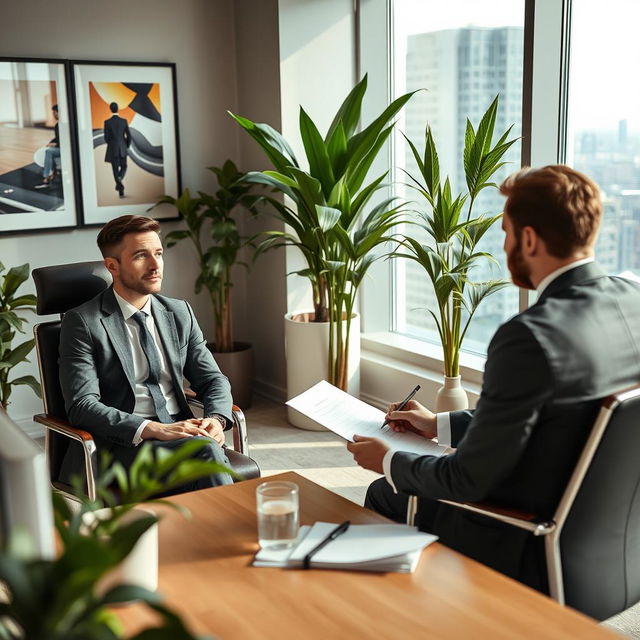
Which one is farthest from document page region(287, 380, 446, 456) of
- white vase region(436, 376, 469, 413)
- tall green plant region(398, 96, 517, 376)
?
white vase region(436, 376, 469, 413)

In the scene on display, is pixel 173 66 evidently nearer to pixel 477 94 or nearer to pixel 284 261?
pixel 284 261

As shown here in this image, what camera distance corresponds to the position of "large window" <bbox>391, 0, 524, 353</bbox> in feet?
13.5

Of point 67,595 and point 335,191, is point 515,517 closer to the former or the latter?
point 67,595

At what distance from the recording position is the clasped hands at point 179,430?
8.78 feet

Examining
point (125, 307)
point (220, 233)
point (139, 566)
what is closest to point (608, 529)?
point (139, 566)

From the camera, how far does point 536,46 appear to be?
365 centimetres

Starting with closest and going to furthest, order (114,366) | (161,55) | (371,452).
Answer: (371,452) < (114,366) < (161,55)

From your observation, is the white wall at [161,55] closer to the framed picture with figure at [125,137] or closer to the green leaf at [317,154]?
the framed picture with figure at [125,137]

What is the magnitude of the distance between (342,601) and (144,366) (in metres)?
1.63

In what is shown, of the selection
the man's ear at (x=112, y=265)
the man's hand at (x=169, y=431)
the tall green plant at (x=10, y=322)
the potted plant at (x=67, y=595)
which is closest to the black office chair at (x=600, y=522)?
the potted plant at (x=67, y=595)

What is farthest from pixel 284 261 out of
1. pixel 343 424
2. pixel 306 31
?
pixel 343 424

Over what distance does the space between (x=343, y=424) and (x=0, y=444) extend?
131 cm

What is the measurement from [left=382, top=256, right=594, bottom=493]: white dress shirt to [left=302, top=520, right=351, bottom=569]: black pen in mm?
205

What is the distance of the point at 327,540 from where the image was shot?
166 centimetres
